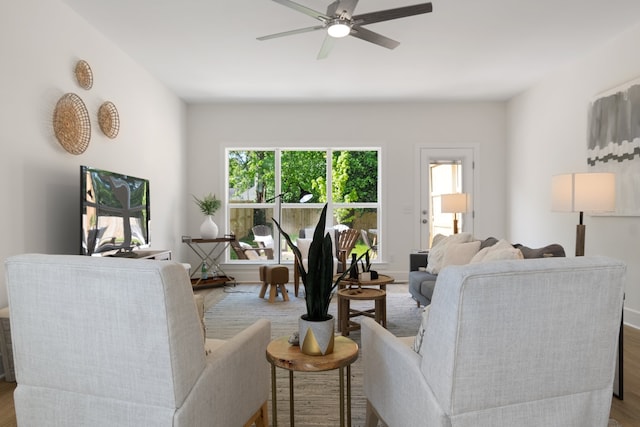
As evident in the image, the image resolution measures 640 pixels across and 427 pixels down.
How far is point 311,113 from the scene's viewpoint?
21.2 ft

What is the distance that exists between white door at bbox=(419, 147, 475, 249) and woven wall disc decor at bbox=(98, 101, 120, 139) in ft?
13.6

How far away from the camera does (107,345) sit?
52.1 inches

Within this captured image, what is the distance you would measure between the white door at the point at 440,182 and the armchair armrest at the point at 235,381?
4.87 meters

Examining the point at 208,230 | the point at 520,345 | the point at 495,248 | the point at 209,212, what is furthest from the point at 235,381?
the point at 209,212

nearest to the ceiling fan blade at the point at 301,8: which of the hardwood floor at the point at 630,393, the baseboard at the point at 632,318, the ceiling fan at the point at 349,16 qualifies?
the ceiling fan at the point at 349,16

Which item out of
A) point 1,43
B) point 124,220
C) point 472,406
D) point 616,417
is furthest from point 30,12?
point 616,417

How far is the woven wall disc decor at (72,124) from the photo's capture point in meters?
3.34

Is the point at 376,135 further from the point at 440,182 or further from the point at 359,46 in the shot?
the point at 359,46

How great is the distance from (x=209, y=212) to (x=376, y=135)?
8.74 feet

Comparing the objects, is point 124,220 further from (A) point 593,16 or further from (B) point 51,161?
(A) point 593,16

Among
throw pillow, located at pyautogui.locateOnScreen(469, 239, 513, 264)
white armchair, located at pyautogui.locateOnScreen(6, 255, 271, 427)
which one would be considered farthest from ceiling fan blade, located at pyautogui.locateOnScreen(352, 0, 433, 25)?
white armchair, located at pyautogui.locateOnScreen(6, 255, 271, 427)

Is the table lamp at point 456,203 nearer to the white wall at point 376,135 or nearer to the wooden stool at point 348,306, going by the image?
the white wall at point 376,135

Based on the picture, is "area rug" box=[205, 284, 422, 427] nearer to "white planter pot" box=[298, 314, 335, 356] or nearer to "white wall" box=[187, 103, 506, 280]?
"white planter pot" box=[298, 314, 335, 356]

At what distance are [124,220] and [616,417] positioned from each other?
3802 mm
